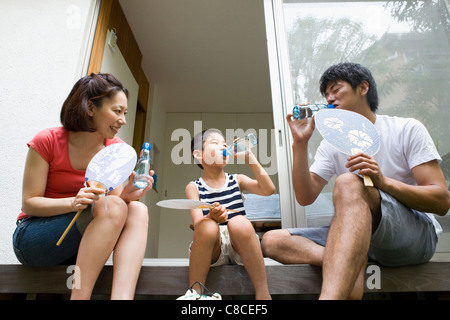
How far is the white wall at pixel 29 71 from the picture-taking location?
1625 millimetres

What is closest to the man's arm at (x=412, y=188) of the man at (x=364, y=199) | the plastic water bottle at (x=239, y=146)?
the man at (x=364, y=199)

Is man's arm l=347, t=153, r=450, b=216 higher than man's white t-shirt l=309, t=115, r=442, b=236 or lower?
lower

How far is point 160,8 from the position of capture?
8.71 feet

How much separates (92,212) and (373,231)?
2.73ft

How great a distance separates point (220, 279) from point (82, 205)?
1.63ft

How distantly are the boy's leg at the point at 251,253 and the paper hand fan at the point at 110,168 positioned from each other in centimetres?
38

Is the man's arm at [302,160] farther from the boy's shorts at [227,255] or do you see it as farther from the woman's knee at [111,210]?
the woman's knee at [111,210]

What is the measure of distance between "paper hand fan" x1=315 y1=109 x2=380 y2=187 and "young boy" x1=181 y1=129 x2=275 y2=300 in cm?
38

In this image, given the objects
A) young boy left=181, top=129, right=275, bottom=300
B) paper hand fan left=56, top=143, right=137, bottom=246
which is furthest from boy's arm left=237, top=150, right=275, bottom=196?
paper hand fan left=56, top=143, right=137, bottom=246

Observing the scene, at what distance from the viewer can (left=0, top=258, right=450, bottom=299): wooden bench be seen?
105 centimetres

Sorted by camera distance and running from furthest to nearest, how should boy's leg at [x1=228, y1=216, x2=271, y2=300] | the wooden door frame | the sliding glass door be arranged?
the wooden door frame → the sliding glass door → boy's leg at [x1=228, y1=216, x2=271, y2=300]

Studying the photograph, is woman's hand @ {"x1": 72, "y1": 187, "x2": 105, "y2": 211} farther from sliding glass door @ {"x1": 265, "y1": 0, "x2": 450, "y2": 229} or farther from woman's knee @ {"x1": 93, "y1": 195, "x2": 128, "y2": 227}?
sliding glass door @ {"x1": 265, "y1": 0, "x2": 450, "y2": 229}

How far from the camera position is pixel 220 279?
1.09 meters
